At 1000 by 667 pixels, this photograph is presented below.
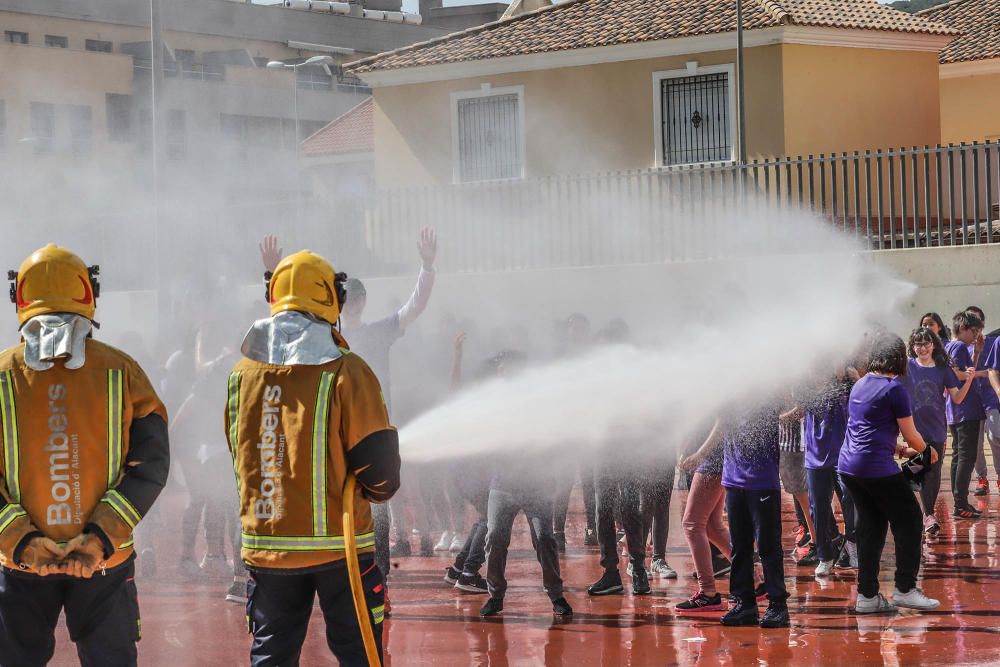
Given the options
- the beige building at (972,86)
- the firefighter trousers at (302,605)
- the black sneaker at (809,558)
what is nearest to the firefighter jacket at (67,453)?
the firefighter trousers at (302,605)

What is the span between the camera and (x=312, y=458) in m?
4.73

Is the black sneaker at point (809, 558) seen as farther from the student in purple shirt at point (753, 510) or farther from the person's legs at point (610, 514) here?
the student in purple shirt at point (753, 510)

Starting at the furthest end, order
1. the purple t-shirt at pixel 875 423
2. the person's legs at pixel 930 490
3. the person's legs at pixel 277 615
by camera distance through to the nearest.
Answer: the person's legs at pixel 930 490 → the purple t-shirt at pixel 875 423 → the person's legs at pixel 277 615

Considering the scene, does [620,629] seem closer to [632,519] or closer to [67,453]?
[632,519]

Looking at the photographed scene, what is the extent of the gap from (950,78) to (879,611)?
Answer: 66.5ft

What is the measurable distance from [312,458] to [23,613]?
1120 mm

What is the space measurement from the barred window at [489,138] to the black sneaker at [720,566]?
1578 centimetres

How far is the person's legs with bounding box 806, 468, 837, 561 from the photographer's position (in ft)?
28.4

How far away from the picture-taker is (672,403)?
8.63m

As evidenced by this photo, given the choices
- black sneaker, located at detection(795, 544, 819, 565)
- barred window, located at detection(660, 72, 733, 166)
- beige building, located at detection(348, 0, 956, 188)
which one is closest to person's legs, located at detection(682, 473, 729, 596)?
black sneaker, located at detection(795, 544, 819, 565)

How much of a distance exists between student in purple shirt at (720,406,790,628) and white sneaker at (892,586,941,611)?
2.41 feet

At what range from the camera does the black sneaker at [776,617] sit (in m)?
7.27

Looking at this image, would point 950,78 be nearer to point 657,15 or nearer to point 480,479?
point 657,15

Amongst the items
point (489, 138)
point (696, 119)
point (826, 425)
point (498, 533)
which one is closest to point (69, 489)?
point (498, 533)
